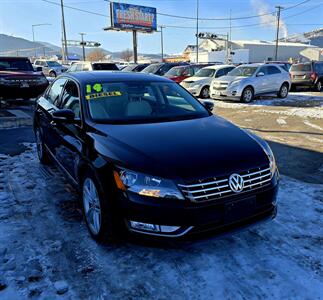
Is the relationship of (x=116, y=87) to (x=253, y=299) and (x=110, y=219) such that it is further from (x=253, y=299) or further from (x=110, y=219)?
(x=253, y=299)

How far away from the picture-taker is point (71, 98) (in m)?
4.44

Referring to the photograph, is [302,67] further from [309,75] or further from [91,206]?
[91,206]

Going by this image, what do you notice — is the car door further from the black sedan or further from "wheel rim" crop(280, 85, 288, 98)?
"wheel rim" crop(280, 85, 288, 98)

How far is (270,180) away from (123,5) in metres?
43.3

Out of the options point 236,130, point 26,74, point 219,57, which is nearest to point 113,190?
point 236,130

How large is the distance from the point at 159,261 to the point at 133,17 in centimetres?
4422

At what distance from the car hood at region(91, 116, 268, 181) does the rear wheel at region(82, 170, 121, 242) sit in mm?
316

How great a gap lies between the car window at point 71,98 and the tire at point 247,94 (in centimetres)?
1103

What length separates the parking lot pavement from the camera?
2.75 metres

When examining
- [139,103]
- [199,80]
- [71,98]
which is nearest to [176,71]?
[199,80]

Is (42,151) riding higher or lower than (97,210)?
lower

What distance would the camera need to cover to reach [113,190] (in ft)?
9.70

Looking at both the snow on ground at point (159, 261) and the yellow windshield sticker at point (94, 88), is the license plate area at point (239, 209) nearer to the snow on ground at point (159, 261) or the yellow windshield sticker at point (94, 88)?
the snow on ground at point (159, 261)

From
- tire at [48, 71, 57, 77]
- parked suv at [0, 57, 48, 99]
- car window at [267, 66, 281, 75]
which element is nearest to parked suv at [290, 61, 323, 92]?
car window at [267, 66, 281, 75]
